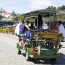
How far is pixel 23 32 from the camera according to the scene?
51.6 ft

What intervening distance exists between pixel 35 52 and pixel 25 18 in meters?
3.63

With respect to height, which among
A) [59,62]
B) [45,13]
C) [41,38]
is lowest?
[59,62]

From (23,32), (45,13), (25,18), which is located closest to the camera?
(45,13)

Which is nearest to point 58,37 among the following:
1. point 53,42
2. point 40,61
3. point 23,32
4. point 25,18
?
point 53,42

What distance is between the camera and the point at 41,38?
13.6 m

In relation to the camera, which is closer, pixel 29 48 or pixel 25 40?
pixel 29 48

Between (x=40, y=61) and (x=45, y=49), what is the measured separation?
0.74m

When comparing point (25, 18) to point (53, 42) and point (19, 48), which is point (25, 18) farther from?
point (53, 42)

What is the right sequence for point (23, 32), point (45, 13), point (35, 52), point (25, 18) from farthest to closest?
point (25, 18), point (23, 32), point (45, 13), point (35, 52)

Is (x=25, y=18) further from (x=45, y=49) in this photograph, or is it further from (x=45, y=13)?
(x=45, y=49)

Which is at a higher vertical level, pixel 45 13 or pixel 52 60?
pixel 45 13

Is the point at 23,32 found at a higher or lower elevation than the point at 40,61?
higher

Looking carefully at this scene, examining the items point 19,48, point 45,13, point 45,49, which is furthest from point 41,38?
point 19,48

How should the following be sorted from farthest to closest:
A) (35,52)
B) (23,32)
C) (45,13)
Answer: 1. (23,32)
2. (45,13)
3. (35,52)
